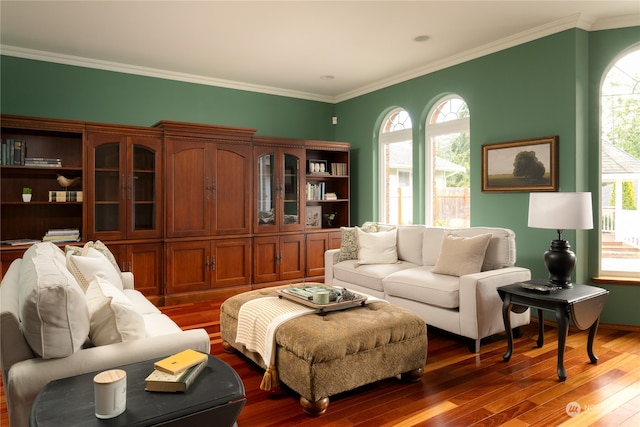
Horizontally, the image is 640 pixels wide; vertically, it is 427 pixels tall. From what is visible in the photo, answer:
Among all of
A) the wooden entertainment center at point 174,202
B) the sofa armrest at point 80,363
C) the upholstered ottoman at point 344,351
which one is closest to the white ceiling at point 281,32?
the wooden entertainment center at point 174,202

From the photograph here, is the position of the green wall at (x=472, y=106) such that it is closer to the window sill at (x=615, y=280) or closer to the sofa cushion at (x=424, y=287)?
the window sill at (x=615, y=280)

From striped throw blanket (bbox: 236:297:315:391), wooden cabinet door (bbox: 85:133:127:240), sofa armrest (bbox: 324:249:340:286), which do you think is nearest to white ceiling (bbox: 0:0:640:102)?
wooden cabinet door (bbox: 85:133:127:240)

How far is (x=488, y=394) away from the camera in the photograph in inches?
103

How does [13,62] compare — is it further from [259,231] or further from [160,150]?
[259,231]

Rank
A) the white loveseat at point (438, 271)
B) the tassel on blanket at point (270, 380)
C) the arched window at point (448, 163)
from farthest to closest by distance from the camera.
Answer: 1. the arched window at point (448, 163)
2. the white loveseat at point (438, 271)
3. the tassel on blanket at point (270, 380)

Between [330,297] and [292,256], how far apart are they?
266 centimetres

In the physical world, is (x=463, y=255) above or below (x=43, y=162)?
below

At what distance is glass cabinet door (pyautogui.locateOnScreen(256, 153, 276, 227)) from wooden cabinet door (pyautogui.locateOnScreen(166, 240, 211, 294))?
0.79 meters

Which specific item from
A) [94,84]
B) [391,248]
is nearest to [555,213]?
[391,248]

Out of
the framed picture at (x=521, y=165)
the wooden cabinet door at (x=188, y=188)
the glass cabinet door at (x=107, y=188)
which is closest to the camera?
the framed picture at (x=521, y=165)

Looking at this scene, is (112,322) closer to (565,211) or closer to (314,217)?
(565,211)

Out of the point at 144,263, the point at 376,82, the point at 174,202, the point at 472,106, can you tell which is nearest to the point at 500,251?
the point at 472,106

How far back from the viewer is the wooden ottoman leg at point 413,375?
9.15 feet

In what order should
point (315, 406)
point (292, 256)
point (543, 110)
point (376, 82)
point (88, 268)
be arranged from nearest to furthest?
point (315, 406) → point (88, 268) → point (543, 110) → point (292, 256) → point (376, 82)
